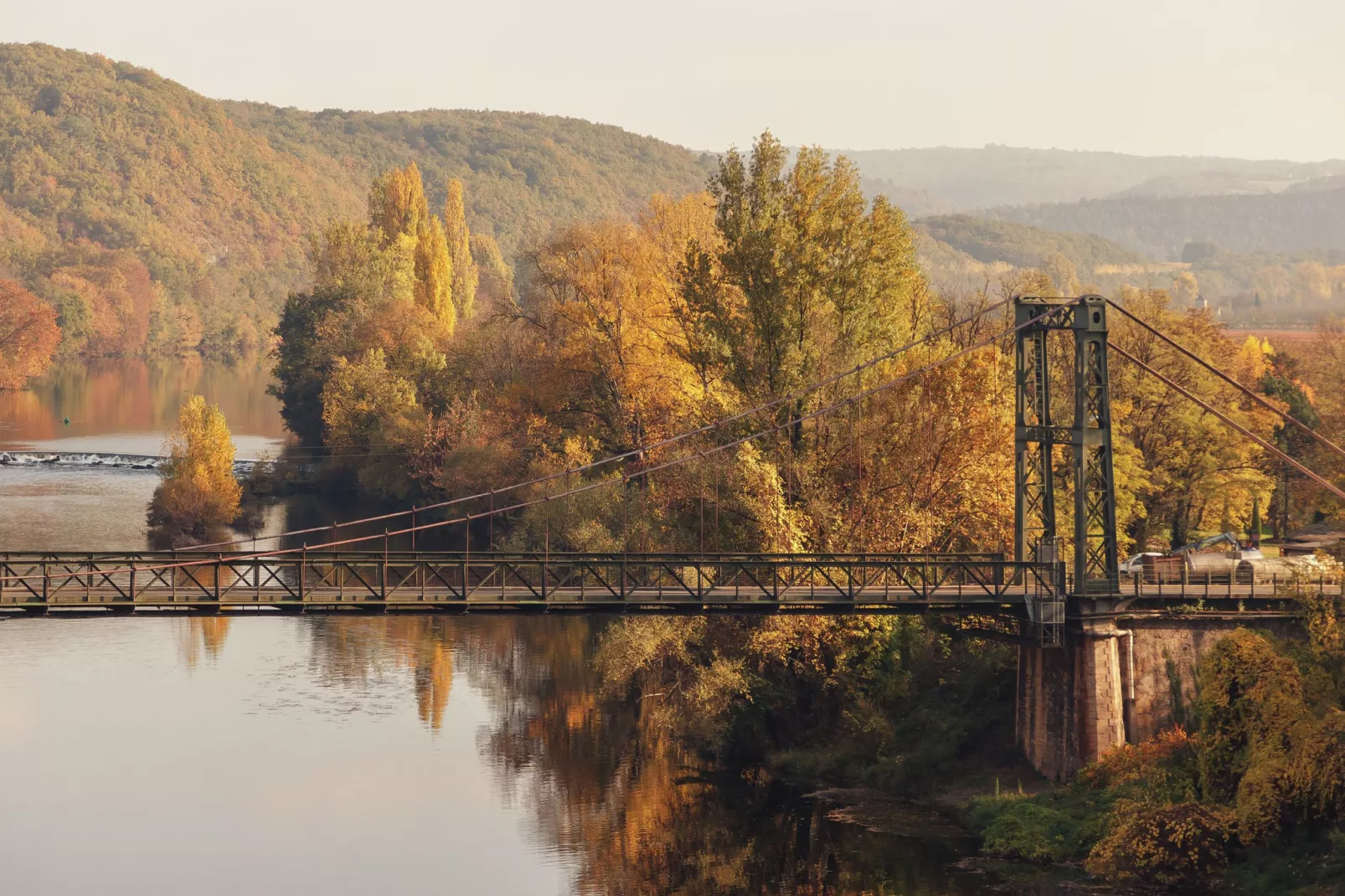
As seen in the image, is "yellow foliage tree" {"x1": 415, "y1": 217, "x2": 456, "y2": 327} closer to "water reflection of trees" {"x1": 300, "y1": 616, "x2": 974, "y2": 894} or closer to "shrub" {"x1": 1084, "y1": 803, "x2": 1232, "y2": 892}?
"water reflection of trees" {"x1": 300, "y1": 616, "x2": 974, "y2": 894}

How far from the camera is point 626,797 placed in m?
48.1

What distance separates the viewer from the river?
42.2 meters

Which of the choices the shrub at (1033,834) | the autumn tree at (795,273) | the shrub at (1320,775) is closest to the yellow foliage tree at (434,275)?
the autumn tree at (795,273)

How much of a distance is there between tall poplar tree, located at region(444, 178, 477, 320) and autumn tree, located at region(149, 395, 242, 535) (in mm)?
61515

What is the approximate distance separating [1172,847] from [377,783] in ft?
71.9

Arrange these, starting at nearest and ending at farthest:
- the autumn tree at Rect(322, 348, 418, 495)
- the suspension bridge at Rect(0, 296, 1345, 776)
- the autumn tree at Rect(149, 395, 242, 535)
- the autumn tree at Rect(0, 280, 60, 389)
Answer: the suspension bridge at Rect(0, 296, 1345, 776) < the autumn tree at Rect(149, 395, 242, 535) < the autumn tree at Rect(322, 348, 418, 495) < the autumn tree at Rect(0, 280, 60, 389)

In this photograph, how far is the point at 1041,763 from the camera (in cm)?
4638

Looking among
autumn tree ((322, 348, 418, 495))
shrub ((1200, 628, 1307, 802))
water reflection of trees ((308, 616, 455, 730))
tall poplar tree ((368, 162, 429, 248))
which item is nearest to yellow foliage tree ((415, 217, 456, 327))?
tall poplar tree ((368, 162, 429, 248))

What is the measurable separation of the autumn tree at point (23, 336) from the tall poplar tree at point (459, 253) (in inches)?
1907

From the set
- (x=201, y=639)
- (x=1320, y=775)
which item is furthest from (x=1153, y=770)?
(x=201, y=639)

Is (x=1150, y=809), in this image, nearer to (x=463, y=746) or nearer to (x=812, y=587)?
(x=812, y=587)

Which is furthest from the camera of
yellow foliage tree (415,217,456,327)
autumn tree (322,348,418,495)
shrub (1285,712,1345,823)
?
yellow foliage tree (415,217,456,327)

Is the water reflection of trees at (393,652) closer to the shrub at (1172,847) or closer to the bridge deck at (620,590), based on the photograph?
the bridge deck at (620,590)

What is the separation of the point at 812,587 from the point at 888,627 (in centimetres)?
635
